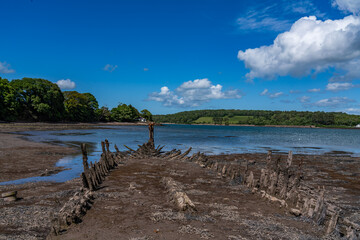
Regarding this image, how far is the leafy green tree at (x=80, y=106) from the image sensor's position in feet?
340

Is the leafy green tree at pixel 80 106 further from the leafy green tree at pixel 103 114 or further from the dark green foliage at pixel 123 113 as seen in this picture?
the dark green foliage at pixel 123 113

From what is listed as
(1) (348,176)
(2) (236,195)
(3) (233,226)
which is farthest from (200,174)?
(1) (348,176)

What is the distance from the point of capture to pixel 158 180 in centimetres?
1491

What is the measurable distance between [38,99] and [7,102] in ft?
34.4

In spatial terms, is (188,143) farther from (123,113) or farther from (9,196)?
(123,113)

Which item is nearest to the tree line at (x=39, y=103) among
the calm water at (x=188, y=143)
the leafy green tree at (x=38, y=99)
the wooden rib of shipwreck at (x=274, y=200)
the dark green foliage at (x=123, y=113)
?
the leafy green tree at (x=38, y=99)

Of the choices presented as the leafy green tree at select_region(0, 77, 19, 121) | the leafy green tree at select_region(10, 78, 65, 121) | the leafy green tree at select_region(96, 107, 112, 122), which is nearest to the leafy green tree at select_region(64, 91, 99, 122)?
the leafy green tree at select_region(96, 107, 112, 122)

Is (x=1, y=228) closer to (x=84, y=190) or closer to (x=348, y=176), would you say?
(x=84, y=190)

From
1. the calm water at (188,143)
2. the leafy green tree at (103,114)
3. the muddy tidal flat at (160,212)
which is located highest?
the leafy green tree at (103,114)

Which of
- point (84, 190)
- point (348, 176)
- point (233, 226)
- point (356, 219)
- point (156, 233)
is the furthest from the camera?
point (348, 176)

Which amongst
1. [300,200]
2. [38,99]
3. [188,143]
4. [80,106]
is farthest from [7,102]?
[300,200]

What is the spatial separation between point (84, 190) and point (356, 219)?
473 inches

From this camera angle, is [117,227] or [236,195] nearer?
[117,227]

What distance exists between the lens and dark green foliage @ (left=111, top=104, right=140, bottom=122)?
5662 inches
